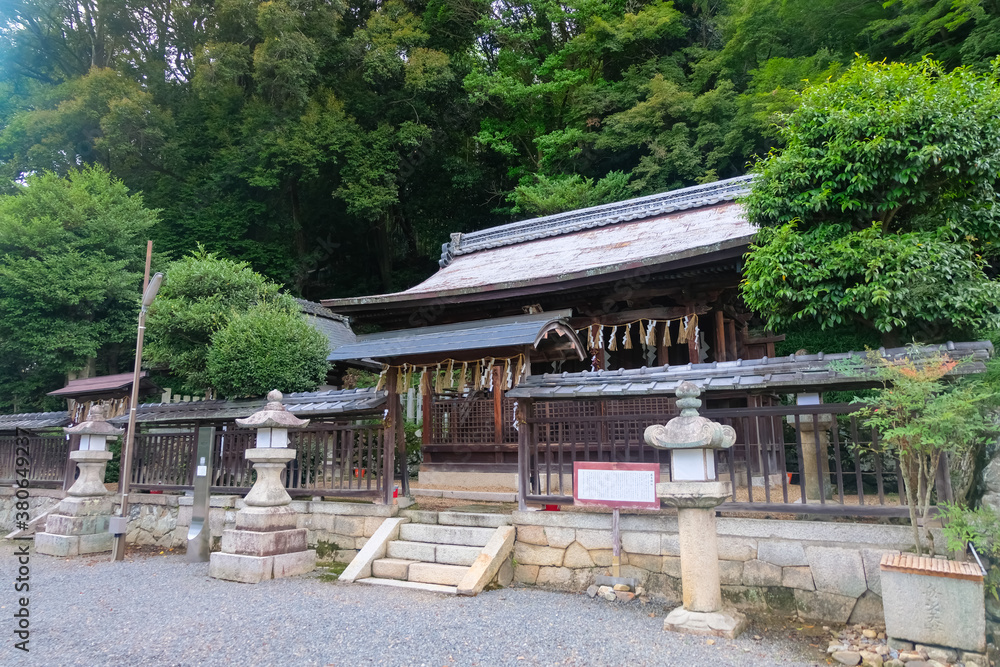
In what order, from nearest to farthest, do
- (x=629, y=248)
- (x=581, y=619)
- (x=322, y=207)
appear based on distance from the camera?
(x=581, y=619)
(x=629, y=248)
(x=322, y=207)

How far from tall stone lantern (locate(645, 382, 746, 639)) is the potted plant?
1.19 m

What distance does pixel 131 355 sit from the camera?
59.9ft

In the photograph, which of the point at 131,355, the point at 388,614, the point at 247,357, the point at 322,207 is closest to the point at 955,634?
the point at 388,614

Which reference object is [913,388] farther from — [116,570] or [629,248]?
[116,570]

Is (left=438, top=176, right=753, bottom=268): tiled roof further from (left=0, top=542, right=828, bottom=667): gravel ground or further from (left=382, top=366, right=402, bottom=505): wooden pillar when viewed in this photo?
(left=0, top=542, right=828, bottom=667): gravel ground

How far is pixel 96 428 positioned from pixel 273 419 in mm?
4395

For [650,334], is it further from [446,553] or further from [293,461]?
[293,461]

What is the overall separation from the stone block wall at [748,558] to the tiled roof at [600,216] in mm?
8631

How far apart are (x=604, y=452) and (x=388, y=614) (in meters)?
2.92

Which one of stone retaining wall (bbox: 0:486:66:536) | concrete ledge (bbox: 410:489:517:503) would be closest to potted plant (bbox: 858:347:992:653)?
concrete ledge (bbox: 410:489:517:503)

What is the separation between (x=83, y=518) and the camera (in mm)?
9242

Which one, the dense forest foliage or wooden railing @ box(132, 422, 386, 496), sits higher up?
the dense forest foliage

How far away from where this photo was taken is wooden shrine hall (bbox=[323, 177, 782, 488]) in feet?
26.9

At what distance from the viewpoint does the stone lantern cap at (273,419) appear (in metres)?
7.47
